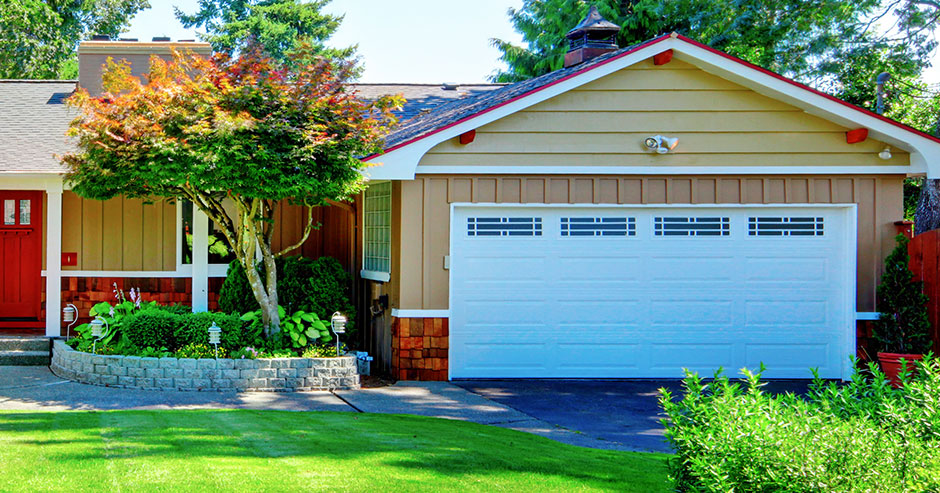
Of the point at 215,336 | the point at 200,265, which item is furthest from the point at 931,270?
the point at 200,265

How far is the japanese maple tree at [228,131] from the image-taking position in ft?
27.3

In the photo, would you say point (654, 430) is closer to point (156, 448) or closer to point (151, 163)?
point (156, 448)

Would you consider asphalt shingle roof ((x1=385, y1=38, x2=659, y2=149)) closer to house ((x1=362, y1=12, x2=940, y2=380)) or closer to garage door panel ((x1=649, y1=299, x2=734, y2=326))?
house ((x1=362, y1=12, x2=940, y2=380))

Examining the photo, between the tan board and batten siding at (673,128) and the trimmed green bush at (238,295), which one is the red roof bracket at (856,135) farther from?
the trimmed green bush at (238,295)

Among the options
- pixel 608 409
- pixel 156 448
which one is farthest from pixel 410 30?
pixel 156 448

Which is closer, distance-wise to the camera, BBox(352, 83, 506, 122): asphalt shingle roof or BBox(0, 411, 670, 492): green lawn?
BBox(0, 411, 670, 492): green lawn

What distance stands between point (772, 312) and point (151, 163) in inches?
275

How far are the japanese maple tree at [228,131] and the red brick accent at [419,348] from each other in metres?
1.71

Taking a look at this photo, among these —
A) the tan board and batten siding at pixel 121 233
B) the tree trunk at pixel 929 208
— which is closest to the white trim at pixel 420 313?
the tan board and batten siding at pixel 121 233

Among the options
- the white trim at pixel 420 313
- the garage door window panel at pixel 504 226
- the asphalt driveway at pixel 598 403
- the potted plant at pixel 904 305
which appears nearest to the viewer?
the asphalt driveway at pixel 598 403

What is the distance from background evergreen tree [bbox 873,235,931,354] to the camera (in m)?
9.62

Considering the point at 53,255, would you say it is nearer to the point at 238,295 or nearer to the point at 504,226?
the point at 238,295

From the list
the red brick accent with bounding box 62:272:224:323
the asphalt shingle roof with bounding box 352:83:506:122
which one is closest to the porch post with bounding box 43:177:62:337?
the red brick accent with bounding box 62:272:224:323

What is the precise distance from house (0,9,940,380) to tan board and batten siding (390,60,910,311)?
0.02 metres
